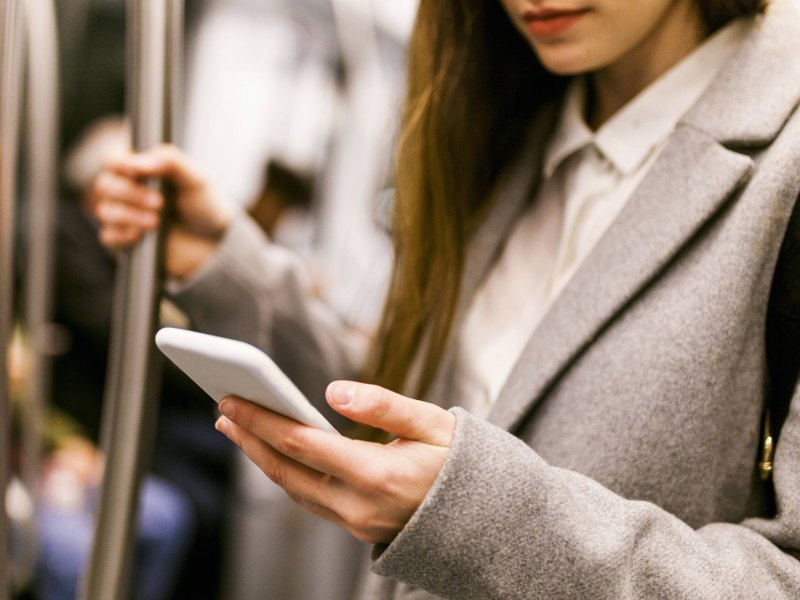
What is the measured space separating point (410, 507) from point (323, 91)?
3.65m

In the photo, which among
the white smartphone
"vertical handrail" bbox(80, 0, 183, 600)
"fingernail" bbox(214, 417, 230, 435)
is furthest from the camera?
"vertical handrail" bbox(80, 0, 183, 600)

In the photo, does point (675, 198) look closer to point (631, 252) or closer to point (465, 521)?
point (631, 252)

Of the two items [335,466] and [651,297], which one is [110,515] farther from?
[651,297]

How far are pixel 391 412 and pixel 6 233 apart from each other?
36cm

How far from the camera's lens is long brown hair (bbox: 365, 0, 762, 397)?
0.98 meters

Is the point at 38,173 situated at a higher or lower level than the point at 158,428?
higher

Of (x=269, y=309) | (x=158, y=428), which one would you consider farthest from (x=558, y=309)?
(x=158, y=428)

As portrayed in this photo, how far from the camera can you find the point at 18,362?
1.89 metres

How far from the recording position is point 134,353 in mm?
744

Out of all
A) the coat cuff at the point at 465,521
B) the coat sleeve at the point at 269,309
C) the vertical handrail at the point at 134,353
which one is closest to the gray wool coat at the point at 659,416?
the coat cuff at the point at 465,521

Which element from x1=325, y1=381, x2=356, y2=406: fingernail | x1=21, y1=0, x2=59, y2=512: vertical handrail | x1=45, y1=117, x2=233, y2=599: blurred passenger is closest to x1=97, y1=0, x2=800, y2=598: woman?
x1=325, y1=381, x2=356, y2=406: fingernail

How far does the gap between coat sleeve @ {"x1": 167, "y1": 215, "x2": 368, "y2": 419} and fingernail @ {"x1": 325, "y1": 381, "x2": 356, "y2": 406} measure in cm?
58

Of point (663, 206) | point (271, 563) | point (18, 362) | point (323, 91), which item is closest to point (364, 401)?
point (663, 206)

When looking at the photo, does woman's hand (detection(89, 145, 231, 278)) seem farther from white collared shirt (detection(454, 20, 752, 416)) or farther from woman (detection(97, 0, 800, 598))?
white collared shirt (detection(454, 20, 752, 416))
